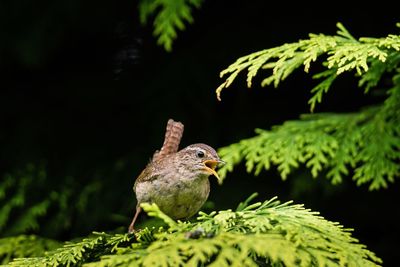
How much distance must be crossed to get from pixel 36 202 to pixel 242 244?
95.3 inches

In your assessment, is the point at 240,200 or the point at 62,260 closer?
the point at 62,260

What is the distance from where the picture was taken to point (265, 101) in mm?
4387

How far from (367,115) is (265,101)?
1192 millimetres

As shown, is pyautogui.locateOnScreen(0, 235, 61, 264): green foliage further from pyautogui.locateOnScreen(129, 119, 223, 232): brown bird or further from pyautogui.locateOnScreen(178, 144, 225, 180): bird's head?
pyautogui.locateOnScreen(178, 144, 225, 180): bird's head

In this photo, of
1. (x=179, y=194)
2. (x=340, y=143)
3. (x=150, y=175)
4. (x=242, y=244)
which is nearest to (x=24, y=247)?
(x=150, y=175)

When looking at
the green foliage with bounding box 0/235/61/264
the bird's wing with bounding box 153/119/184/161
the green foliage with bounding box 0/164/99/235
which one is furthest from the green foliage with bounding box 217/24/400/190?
A: the green foliage with bounding box 0/164/99/235

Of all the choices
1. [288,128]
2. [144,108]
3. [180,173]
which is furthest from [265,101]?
[180,173]

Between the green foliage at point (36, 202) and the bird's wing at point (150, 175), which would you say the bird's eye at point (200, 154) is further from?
the green foliage at point (36, 202)

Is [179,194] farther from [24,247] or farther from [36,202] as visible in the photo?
[36,202]

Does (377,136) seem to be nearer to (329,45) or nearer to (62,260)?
(329,45)

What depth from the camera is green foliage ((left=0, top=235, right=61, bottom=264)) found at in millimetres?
2898

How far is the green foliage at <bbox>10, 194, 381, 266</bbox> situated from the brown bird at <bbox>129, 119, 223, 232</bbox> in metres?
0.43

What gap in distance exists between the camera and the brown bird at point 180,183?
2.58 meters

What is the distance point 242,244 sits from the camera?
164cm
